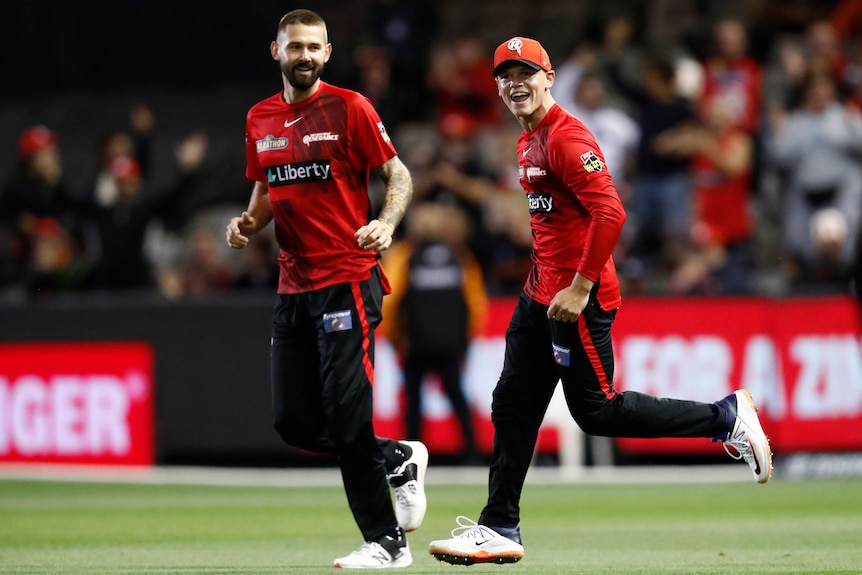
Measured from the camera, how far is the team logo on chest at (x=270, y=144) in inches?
303

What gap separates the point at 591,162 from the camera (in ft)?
23.9

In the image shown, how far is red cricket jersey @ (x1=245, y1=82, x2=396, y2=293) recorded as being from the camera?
763 cm

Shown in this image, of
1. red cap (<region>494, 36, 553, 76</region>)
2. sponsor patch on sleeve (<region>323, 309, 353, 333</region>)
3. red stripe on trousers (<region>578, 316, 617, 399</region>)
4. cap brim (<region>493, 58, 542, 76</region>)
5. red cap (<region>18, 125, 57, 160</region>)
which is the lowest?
red stripe on trousers (<region>578, 316, 617, 399</region>)

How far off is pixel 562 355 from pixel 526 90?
4.26 feet

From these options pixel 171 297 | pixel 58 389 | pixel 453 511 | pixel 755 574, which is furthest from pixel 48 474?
pixel 755 574

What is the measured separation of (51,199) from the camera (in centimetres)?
1686

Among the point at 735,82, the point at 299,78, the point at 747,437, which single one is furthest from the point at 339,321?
the point at 735,82

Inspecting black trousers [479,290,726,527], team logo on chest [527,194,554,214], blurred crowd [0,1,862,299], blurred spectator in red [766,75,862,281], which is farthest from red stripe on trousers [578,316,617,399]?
blurred spectator in red [766,75,862,281]

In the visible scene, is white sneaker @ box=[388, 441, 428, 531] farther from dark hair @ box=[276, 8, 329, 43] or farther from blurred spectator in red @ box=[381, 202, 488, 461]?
blurred spectator in red @ box=[381, 202, 488, 461]

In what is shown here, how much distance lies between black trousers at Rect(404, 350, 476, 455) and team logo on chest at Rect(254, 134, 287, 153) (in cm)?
735

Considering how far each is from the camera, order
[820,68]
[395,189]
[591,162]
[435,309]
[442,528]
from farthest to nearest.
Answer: [820,68] → [435,309] → [442,528] → [395,189] → [591,162]

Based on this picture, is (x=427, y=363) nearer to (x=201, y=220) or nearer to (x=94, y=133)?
(x=201, y=220)

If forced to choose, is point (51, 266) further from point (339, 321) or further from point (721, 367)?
point (339, 321)

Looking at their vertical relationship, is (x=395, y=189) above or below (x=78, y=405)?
above
